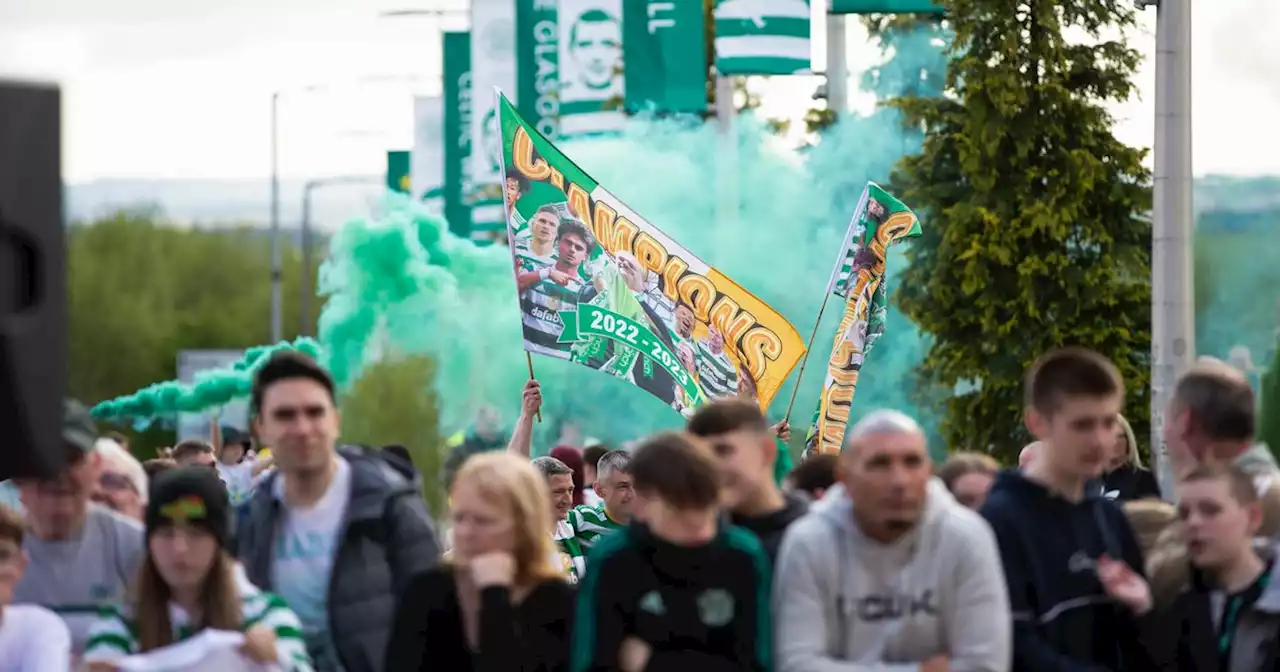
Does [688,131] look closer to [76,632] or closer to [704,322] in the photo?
[704,322]

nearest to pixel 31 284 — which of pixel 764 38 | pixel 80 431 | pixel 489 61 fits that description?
pixel 80 431

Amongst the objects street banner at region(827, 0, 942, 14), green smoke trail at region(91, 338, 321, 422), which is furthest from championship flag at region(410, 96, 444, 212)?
street banner at region(827, 0, 942, 14)

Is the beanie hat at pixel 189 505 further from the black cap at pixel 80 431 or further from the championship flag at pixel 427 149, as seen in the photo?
the championship flag at pixel 427 149

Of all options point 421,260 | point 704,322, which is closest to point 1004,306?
point 704,322

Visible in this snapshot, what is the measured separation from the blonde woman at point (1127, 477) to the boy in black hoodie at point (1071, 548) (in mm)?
3163

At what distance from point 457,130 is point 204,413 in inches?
279

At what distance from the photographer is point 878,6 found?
28547mm

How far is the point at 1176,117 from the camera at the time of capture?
16453 millimetres

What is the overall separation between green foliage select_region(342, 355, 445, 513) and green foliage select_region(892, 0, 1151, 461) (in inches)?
985

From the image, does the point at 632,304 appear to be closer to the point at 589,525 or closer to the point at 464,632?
the point at 589,525

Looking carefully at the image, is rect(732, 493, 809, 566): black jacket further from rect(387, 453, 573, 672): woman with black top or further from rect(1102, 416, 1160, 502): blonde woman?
rect(1102, 416, 1160, 502): blonde woman

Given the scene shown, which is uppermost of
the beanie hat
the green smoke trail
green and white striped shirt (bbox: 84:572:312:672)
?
the beanie hat

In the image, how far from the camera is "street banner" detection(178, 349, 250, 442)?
1494 inches

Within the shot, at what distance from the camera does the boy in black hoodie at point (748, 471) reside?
7078mm
